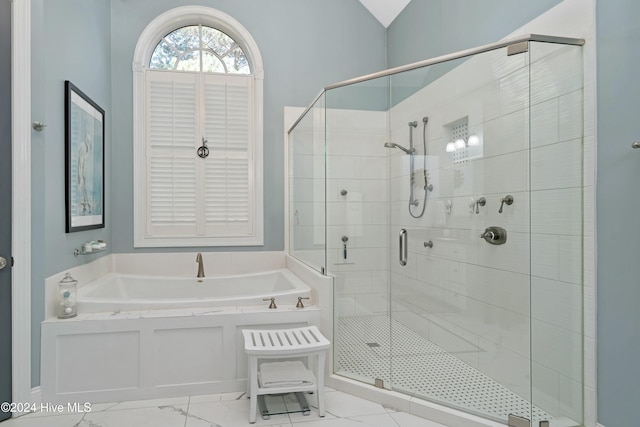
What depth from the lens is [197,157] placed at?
3.76 m

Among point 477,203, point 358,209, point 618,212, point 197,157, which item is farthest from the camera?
point 197,157

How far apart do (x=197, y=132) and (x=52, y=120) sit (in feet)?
4.58

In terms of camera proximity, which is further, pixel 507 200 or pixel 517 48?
pixel 507 200

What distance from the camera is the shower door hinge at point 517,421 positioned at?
190 centimetres

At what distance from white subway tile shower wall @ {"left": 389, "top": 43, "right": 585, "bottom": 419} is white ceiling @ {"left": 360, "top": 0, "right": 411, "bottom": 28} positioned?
174 centimetres

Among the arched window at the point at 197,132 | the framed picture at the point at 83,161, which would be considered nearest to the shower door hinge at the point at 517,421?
the arched window at the point at 197,132

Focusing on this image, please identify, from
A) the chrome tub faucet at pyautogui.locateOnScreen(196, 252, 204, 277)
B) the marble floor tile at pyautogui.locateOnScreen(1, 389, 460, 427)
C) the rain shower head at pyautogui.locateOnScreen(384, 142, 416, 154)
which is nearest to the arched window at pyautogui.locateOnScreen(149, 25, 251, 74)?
the chrome tub faucet at pyautogui.locateOnScreen(196, 252, 204, 277)

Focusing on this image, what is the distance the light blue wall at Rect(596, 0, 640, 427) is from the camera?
65.6 inches

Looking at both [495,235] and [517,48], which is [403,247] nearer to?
[495,235]

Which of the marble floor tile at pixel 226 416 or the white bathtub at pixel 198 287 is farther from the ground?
the white bathtub at pixel 198 287

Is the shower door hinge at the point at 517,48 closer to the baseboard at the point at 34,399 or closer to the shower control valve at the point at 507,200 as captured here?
the shower control valve at the point at 507,200

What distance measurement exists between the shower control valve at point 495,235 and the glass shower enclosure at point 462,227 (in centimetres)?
1

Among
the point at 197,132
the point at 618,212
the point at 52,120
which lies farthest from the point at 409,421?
the point at 197,132

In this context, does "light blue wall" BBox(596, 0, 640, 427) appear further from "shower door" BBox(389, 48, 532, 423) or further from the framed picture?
the framed picture
